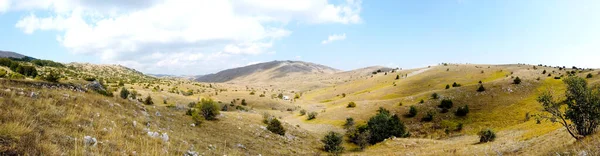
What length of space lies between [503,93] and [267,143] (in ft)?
147

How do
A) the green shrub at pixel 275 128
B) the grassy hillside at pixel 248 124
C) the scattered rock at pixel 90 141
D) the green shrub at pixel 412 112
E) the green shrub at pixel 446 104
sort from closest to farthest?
1. the scattered rock at pixel 90 141
2. the grassy hillside at pixel 248 124
3. the green shrub at pixel 275 128
4. the green shrub at pixel 412 112
5. the green shrub at pixel 446 104

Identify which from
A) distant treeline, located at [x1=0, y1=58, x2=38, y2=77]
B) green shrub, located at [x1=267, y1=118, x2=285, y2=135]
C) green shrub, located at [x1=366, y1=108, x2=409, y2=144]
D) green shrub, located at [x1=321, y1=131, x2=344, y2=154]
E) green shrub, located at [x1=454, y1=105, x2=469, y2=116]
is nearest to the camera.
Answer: green shrub, located at [x1=321, y1=131, x2=344, y2=154]

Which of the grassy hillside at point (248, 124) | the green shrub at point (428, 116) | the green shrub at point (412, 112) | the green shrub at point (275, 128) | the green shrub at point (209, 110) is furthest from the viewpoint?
the green shrub at point (412, 112)

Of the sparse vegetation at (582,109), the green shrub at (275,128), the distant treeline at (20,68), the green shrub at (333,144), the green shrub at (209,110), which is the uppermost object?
the distant treeline at (20,68)

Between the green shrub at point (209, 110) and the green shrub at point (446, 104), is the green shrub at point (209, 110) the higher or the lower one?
the higher one

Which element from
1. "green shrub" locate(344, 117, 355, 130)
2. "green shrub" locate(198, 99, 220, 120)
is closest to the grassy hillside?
"green shrub" locate(344, 117, 355, 130)

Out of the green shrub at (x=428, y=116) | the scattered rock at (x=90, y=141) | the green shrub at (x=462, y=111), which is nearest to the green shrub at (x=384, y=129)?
the green shrub at (x=428, y=116)

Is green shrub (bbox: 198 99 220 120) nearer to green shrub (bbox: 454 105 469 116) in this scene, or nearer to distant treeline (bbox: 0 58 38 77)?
distant treeline (bbox: 0 58 38 77)

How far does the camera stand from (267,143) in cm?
2359

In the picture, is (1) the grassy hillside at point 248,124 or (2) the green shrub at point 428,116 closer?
(1) the grassy hillside at point 248,124

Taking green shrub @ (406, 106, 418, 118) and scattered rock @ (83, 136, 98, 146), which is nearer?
scattered rock @ (83, 136, 98, 146)

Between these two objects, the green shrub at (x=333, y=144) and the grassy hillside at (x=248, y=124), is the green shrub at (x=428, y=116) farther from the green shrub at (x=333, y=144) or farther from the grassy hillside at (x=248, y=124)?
the green shrub at (x=333, y=144)

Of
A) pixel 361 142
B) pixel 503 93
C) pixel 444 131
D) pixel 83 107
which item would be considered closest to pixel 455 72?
pixel 503 93

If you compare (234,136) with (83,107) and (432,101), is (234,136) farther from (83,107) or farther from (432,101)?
(432,101)
